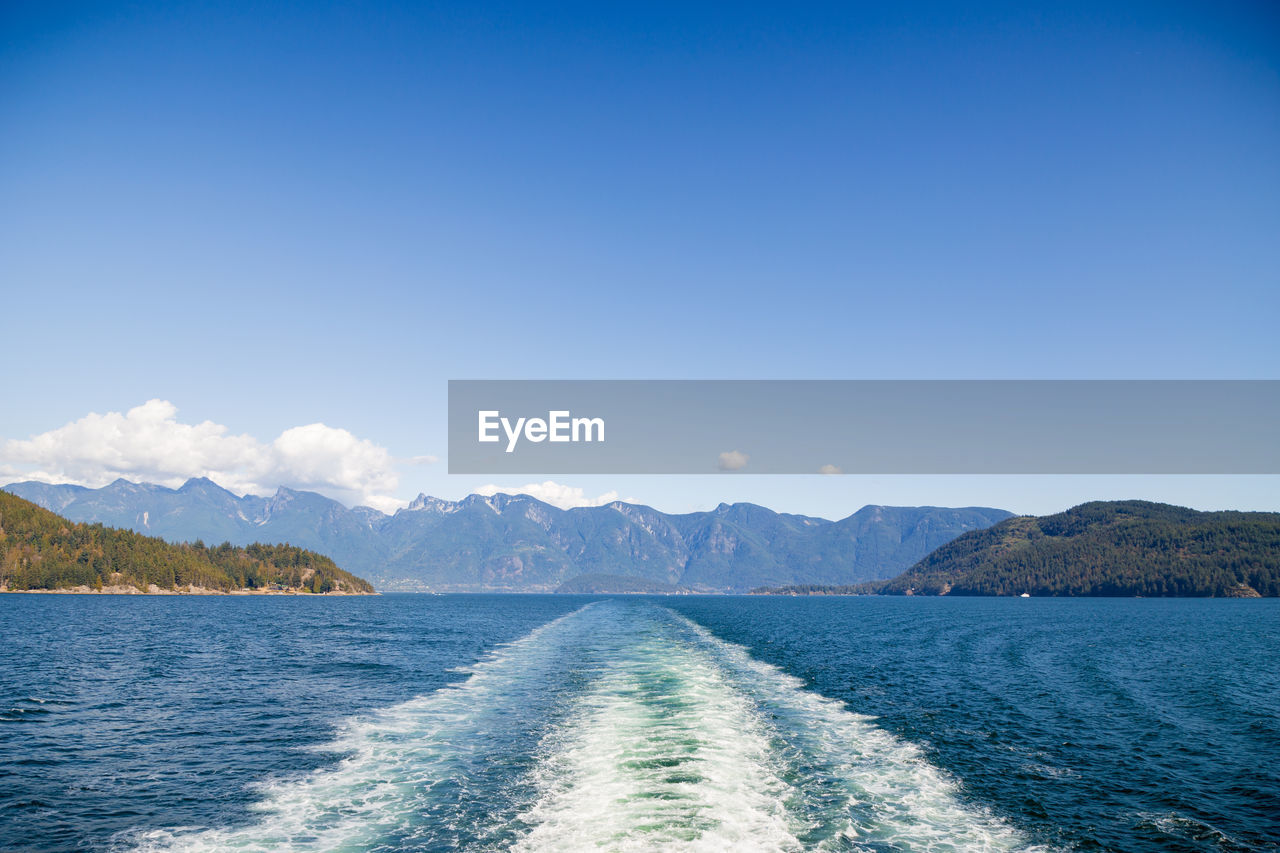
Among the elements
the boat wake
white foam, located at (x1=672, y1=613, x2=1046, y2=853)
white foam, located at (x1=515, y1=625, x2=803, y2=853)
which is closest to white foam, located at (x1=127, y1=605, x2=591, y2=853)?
the boat wake

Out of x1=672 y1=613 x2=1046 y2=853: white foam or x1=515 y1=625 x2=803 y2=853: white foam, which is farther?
x1=672 y1=613 x2=1046 y2=853: white foam

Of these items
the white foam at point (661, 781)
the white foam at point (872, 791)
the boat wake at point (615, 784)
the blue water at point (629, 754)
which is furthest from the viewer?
the blue water at point (629, 754)

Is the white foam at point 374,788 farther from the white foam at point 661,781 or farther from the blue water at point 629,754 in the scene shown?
the white foam at point 661,781

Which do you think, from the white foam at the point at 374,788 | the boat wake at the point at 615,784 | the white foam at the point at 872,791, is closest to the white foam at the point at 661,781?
the boat wake at the point at 615,784

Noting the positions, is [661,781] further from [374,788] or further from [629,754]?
[374,788]

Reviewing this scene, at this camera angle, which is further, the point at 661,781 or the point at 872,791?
the point at 872,791

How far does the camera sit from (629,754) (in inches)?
1077

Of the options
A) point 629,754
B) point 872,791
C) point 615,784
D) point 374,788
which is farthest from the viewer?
point 629,754

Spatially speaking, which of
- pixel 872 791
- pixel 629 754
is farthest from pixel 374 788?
pixel 872 791

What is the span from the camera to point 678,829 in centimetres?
1917

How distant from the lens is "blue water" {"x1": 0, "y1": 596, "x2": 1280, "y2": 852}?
19.9 metres

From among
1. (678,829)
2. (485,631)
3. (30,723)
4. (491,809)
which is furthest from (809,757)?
(485,631)

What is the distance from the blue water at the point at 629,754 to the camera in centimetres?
1986

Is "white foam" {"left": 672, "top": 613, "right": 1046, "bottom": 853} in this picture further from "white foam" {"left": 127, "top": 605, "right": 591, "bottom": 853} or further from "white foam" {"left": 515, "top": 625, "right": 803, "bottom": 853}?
"white foam" {"left": 127, "top": 605, "right": 591, "bottom": 853}
